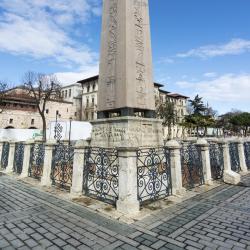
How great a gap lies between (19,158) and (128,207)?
24.5 ft

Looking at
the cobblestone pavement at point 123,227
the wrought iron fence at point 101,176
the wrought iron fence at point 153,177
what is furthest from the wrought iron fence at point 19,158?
the wrought iron fence at point 153,177

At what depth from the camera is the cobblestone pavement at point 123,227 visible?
3455mm

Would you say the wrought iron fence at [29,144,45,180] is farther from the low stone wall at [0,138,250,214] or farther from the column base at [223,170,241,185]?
the column base at [223,170,241,185]

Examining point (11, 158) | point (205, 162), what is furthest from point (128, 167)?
point (11, 158)

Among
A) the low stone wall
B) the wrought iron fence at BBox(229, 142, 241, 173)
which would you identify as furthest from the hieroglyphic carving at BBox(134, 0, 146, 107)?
the wrought iron fence at BBox(229, 142, 241, 173)

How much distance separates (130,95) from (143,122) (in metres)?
1.19

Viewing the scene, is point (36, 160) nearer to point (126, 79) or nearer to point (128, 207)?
point (126, 79)

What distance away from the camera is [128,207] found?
15.6 feet

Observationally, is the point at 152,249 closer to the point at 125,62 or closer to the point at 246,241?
the point at 246,241

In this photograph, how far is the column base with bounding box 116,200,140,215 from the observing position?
4.75m

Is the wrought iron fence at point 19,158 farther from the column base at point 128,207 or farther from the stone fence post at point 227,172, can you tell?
the stone fence post at point 227,172

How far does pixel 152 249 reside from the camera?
3293mm

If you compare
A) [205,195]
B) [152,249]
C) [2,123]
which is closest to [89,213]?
[152,249]

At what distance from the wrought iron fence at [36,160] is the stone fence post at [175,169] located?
5329mm
